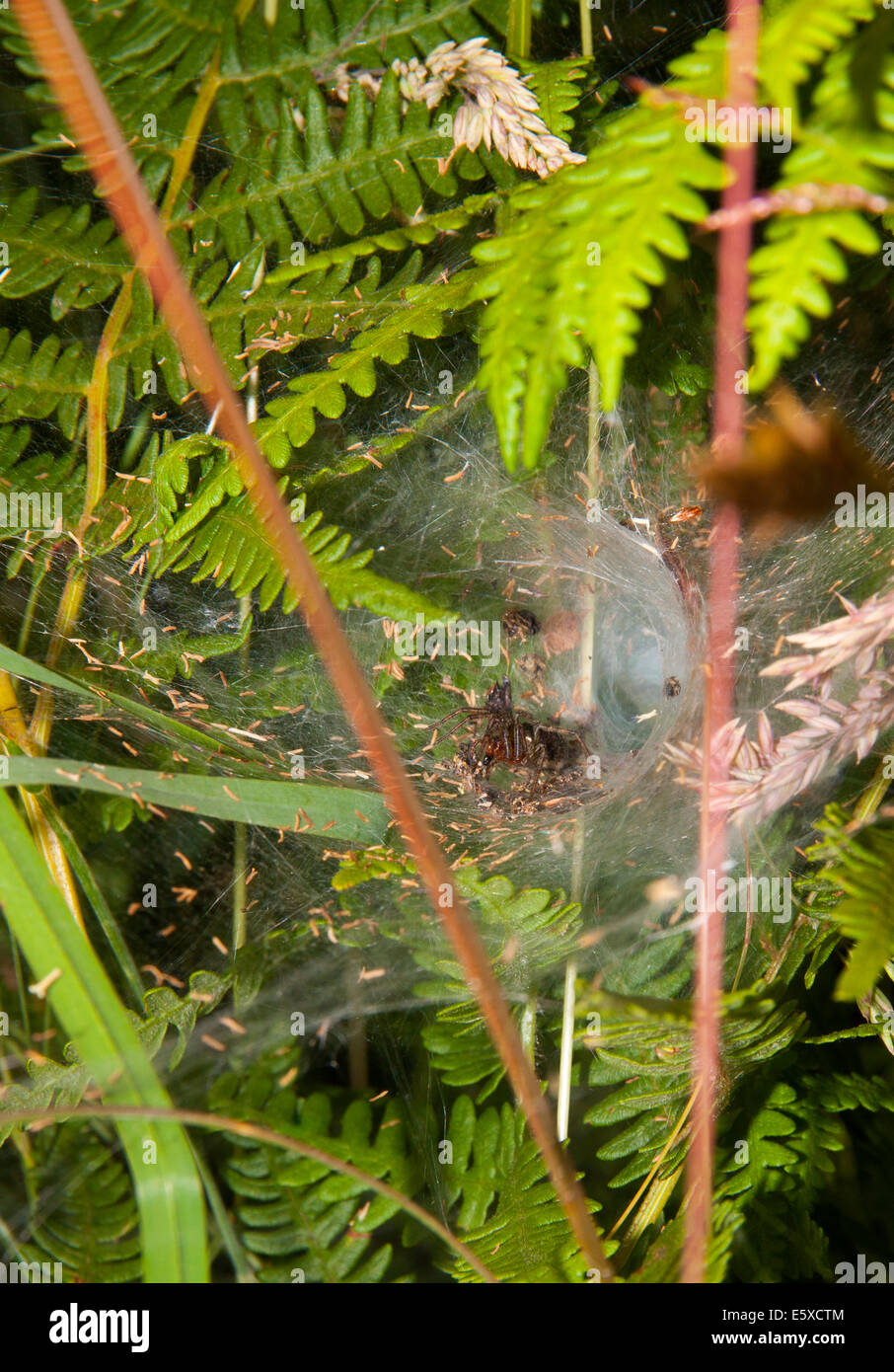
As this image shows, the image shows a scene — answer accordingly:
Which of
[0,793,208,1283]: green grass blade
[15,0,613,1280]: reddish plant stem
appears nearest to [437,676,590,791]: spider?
[15,0,613,1280]: reddish plant stem

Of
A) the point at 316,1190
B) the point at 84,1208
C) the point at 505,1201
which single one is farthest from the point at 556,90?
the point at 84,1208

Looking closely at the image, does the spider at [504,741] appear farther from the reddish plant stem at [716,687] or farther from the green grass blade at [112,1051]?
the green grass blade at [112,1051]

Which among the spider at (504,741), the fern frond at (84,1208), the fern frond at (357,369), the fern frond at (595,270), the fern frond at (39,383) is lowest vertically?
the fern frond at (84,1208)

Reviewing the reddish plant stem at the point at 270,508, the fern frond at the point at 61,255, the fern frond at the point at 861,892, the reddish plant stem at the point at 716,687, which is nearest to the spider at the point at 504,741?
the reddish plant stem at the point at 270,508

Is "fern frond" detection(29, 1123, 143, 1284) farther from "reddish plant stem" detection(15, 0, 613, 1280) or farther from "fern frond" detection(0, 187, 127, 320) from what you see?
"fern frond" detection(0, 187, 127, 320)

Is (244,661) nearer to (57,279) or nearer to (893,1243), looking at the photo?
(57,279)

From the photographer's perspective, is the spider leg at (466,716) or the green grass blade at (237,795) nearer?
the green grass blade at (237,795)

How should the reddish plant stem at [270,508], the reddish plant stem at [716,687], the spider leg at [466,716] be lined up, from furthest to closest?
the spider leg at [466,716] → the reddish plant stem at [716,687] → the reddish plant stem at [270,508]
